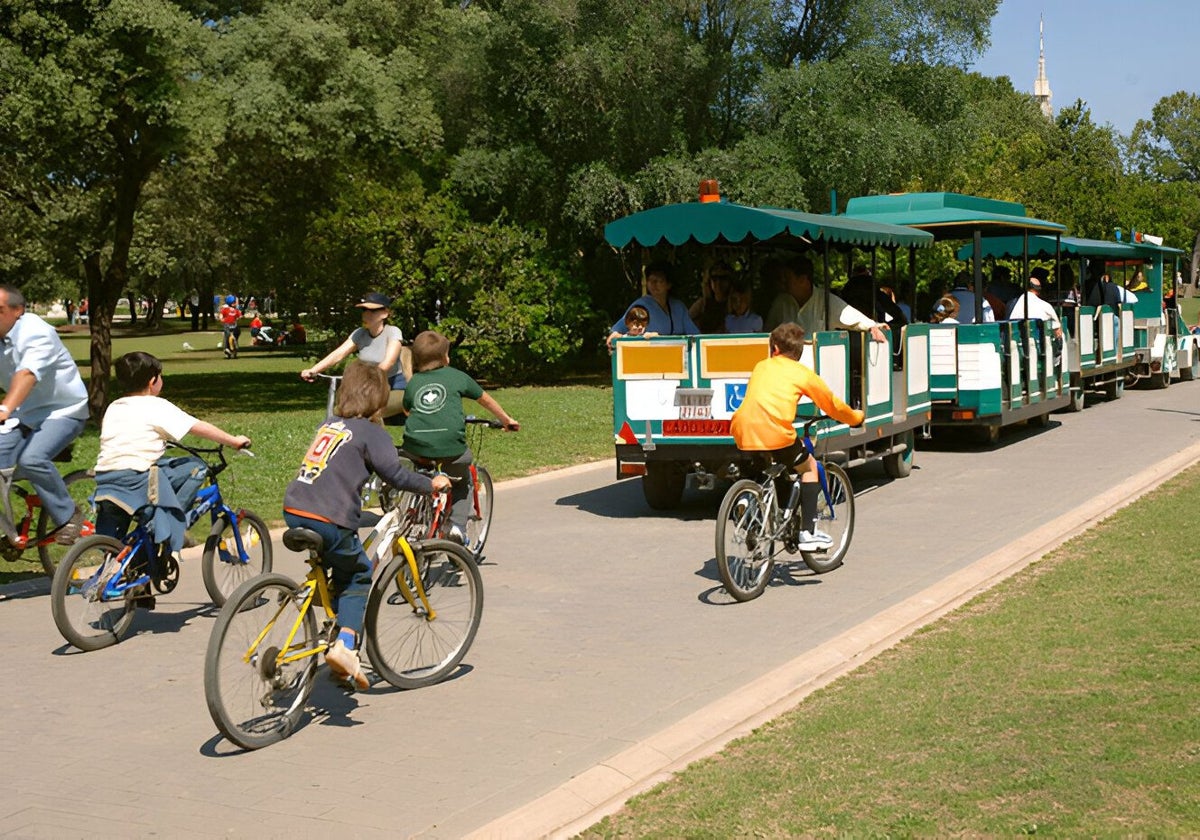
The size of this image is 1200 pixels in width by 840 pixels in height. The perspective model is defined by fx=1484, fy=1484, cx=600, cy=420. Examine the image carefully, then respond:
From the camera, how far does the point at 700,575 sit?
9.95m

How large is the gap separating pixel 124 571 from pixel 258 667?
214 centimetres

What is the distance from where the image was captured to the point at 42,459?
9.10 metres

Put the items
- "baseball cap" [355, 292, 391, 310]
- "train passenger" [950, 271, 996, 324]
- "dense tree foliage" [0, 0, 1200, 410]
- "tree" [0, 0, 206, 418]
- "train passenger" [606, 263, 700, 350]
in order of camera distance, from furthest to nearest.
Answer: "dense tree foliage" [0, 0, 1200, 410] → "tree" [0, 0, 206, 418] → "train passenger" [950, 271, 996, 324] → "train passenger" [606, 263, 700, 350] → "baseball cap" [355, 292, 391, 310]

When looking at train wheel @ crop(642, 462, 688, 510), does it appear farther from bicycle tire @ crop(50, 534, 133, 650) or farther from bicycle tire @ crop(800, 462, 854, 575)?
bicycle tire @ crop(50, 534, 133, 650)

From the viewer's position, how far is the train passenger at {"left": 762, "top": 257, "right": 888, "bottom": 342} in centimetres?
1364

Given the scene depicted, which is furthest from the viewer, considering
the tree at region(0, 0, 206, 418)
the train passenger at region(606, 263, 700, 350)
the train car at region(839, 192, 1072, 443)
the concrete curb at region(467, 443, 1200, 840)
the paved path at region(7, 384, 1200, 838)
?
the tree at region(0, 0, 206, 418)

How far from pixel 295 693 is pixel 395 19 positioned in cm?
2631

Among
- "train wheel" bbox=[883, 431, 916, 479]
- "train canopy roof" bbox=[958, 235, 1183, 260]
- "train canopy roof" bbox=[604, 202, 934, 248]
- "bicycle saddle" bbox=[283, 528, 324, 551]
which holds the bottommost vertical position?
"train wheel" bbox=[883, 431, 916, 479]

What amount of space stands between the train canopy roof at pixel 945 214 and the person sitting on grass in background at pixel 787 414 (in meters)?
8.62

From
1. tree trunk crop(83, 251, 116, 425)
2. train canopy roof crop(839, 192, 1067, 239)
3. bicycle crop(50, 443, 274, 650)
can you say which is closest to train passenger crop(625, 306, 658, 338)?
bicycle crop(50, 443, 274, 650)

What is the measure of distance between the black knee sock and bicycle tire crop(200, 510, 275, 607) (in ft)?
11.0

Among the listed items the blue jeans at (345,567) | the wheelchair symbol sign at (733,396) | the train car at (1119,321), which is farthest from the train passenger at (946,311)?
the blue jeans at (345,567)

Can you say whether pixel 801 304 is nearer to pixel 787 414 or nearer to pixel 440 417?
pixel 787 414

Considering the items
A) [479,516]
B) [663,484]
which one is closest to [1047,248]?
[663,484]
